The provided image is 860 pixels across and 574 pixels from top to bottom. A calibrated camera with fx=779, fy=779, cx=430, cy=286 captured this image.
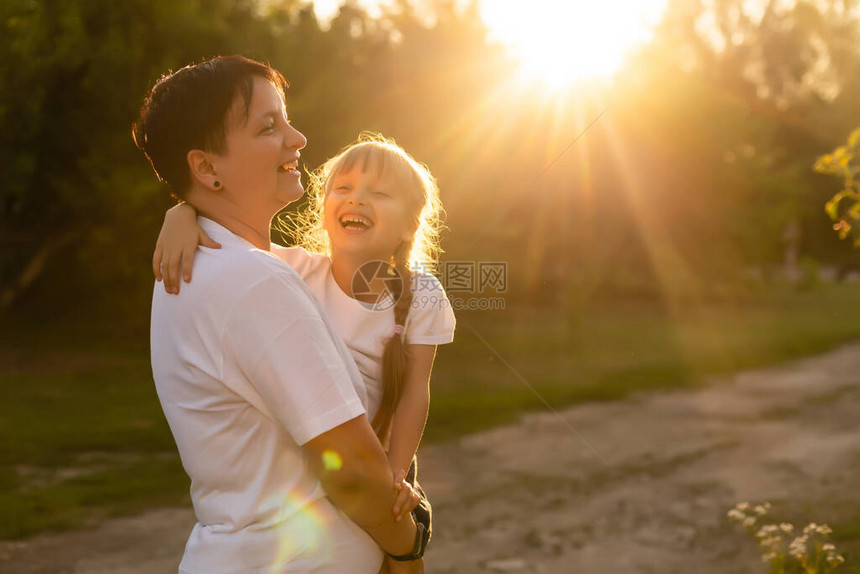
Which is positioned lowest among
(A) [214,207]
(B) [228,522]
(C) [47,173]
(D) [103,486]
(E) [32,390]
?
(E) [32,390]

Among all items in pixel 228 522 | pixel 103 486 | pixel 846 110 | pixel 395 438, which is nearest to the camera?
pixel 228 522

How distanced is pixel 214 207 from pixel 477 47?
1418 cm

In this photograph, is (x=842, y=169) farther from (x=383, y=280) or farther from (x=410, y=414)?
(x=410, y=414)

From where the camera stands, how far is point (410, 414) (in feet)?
7.43

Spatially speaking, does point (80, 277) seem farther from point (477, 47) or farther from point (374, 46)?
point (477, 47)

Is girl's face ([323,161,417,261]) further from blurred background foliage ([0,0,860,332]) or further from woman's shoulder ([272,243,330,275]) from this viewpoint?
blurred background foliage ([0,0,860,332])

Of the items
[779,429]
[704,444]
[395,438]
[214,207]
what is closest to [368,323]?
[395,438]

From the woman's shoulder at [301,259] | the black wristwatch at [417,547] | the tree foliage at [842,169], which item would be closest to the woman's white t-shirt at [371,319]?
the woman's shoulder at [301,259]

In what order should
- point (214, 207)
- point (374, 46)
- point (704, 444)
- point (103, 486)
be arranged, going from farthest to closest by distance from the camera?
1. point (374, 46)
2. point (704, 444)
3. point (103, 486)
4. point (214, 207)

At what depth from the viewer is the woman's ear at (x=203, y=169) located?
5.33ft

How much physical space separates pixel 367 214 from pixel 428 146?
9907mm

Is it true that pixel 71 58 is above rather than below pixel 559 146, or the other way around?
above

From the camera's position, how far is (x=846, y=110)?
38000mm

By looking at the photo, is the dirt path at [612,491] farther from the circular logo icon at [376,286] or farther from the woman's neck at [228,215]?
the woman's neck at [228,215]
